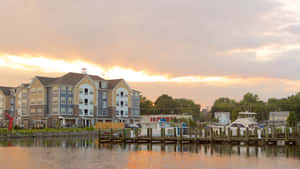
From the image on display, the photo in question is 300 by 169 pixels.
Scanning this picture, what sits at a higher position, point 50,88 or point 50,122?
point 50,88

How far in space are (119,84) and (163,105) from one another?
37.2m

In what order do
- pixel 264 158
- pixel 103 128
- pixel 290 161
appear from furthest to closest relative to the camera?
pixel 103 128
pixel 264 158
pixel 290 161

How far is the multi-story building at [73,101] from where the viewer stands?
109375mm

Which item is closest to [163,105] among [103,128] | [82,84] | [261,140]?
[82,84]

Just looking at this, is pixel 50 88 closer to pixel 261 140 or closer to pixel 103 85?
pixel 103 85

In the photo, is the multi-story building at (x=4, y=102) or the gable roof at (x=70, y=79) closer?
the gable roof at (x=70, y=79)

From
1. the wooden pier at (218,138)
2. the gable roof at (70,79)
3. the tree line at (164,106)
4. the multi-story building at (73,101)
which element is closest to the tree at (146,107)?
the tree line at (164,106)

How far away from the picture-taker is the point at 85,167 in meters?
33.2

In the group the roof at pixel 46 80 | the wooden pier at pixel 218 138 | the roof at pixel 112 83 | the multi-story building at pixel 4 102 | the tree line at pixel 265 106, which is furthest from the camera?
the tree line at pixel 265 106

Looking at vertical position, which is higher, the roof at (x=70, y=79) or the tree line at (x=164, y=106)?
the roof at (x=70, y=79)

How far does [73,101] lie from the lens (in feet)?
364

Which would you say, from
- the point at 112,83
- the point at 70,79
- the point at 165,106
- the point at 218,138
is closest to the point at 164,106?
the point at 165,106

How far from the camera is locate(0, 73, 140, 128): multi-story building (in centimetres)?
10938

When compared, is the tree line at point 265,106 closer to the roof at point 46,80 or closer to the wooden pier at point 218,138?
the roof at point 46,80
